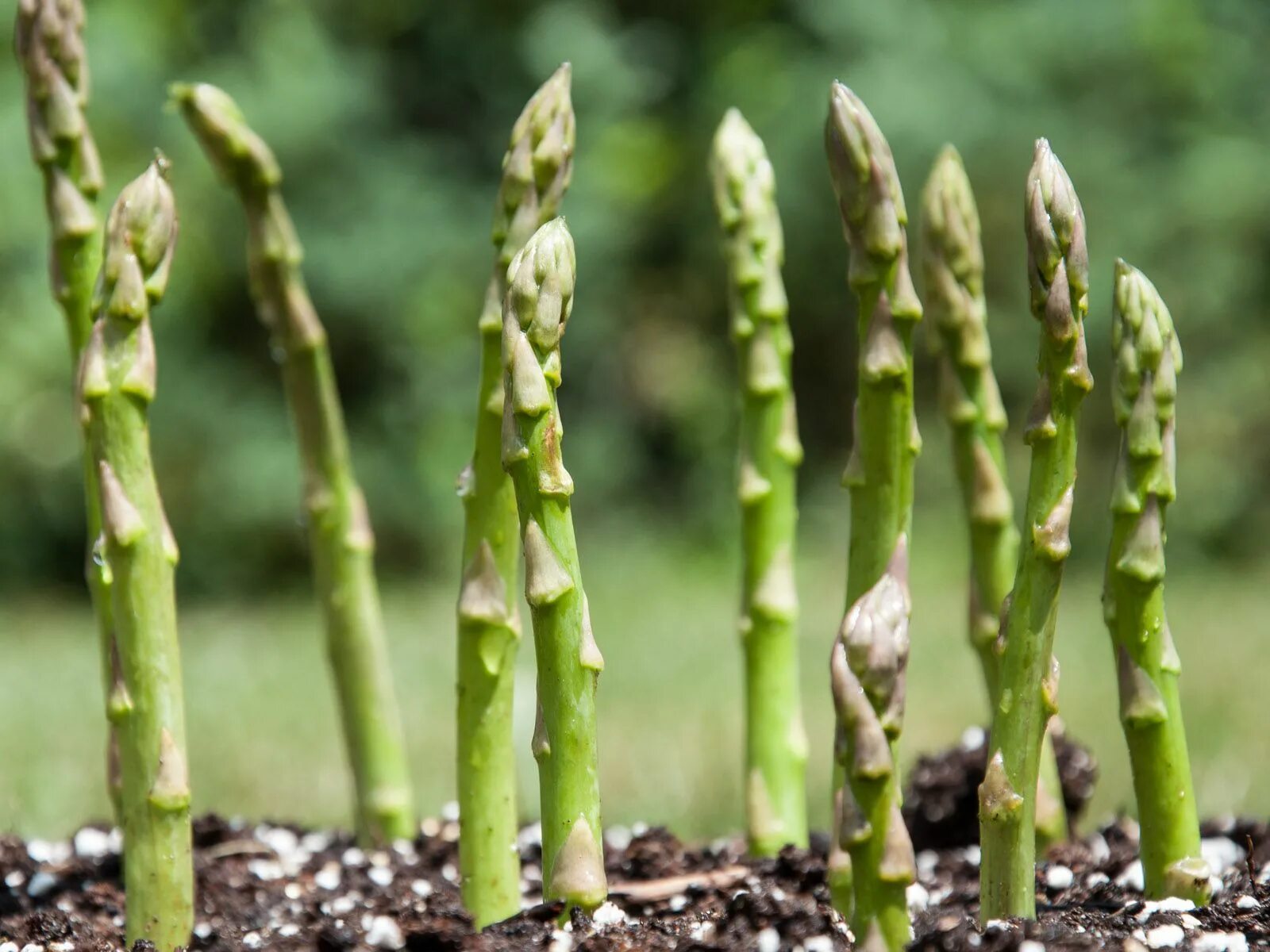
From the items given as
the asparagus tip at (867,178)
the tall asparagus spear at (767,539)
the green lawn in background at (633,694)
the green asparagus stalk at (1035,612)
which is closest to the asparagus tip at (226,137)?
the tall asparagus spear at (767,539)

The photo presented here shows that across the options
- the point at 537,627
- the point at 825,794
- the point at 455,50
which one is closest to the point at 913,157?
the point at 455,50

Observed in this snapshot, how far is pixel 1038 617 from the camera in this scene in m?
1.62

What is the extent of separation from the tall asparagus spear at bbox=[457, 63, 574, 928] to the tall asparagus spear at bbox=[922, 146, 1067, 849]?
69cm

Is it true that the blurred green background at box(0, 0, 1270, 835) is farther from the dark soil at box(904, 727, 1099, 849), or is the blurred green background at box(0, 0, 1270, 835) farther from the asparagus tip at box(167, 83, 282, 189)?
the asparagus tip at box(167, 83, 282, 189)

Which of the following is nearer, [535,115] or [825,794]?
[535,115]

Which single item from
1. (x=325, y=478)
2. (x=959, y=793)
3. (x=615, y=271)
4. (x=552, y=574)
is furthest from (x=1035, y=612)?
(x=615, y=271)

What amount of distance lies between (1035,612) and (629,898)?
747 mm

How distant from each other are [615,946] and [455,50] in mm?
7657

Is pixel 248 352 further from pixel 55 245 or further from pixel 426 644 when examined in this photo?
pixel 55 245

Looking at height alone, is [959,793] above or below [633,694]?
below

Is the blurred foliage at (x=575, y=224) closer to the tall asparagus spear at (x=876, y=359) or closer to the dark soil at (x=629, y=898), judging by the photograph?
the dark soil at (x=629, y=898)

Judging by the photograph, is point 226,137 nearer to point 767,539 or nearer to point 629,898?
point 767,539

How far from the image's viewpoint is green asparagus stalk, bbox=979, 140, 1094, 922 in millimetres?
1620

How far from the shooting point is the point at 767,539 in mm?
2285
